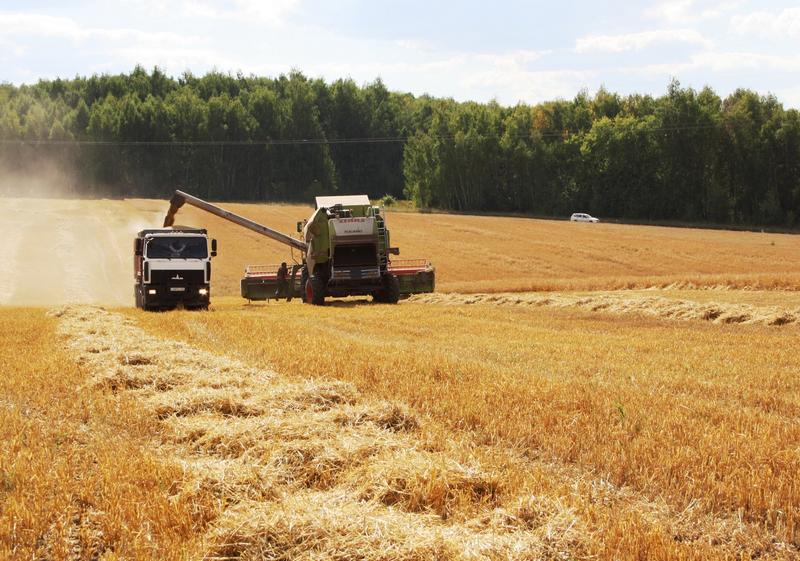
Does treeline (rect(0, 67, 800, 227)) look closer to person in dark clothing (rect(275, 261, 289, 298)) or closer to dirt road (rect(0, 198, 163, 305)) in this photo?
dirt road (rect(0, 198, 163, 305))

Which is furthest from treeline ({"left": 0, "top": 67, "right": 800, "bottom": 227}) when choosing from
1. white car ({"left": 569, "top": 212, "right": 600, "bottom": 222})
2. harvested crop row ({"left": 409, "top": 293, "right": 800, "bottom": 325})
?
harvested crop row ({"left": 409, "top": 293, "right": 800, "bottom": 325})

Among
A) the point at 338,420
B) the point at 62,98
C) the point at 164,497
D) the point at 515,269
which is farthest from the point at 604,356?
the point at 62,98

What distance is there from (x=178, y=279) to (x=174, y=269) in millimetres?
341

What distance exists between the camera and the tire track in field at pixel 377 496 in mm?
5105

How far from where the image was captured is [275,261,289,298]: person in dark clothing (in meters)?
31.6

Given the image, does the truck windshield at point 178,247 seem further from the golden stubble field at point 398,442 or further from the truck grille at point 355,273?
the golden stubble field at point 398,442

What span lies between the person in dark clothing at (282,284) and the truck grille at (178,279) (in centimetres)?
515

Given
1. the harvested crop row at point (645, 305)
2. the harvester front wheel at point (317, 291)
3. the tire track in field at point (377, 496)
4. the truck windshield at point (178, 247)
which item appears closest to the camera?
the tire track in field at point (377, 496)

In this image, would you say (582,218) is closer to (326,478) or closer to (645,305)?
(645,305)

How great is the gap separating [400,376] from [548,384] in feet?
6.26

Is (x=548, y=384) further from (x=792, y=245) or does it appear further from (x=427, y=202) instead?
(x=427, y=202)

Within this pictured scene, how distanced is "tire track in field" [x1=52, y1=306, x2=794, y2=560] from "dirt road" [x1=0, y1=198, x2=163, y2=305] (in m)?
30.0

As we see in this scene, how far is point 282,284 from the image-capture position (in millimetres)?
31750

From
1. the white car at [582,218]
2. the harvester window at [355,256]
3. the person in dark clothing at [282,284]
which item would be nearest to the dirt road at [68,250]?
the person in dark clothing at [282,284]
